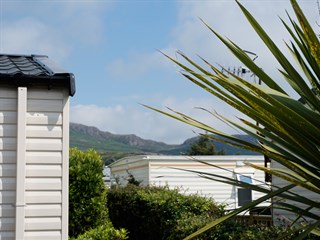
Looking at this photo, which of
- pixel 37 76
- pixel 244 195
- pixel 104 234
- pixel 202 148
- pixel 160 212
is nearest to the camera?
pixel 37 76

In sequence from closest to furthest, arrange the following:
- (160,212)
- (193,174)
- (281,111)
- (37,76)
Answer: (281,111)
(37,76)
(160,212)
(193,174)

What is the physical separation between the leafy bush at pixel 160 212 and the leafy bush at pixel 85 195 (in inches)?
49.9

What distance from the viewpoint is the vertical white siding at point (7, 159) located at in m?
6.15

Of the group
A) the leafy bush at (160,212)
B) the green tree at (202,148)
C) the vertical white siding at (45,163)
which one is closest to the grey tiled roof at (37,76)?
the vertical white siding at (45,163)

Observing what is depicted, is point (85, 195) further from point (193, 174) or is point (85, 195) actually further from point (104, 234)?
point (193, 174)

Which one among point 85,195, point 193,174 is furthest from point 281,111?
point 193,174

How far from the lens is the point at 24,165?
20.1ft

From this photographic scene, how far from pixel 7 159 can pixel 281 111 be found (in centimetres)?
407

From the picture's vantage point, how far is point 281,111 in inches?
108

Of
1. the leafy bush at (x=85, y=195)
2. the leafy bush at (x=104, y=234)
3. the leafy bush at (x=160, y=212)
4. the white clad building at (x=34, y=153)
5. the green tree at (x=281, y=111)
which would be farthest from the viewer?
the leafy bush at (x=85, y=195)

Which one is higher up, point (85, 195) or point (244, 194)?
point (85, 195)

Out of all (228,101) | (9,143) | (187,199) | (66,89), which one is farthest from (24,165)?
(187,199)

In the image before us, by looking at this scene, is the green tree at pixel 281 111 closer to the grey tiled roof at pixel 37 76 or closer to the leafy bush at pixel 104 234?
the grey tiled roof at pixel 37 76

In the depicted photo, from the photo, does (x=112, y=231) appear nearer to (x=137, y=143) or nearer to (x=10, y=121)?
(x=10, y=121)
